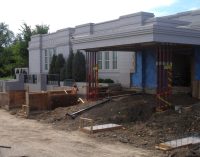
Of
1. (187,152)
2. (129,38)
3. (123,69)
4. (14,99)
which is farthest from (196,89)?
(14,99)

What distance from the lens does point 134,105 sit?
61.3ft

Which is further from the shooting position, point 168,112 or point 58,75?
point 58,75

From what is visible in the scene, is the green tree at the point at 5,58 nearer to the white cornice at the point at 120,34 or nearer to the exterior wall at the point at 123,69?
the exterior wall at the point at 123,69

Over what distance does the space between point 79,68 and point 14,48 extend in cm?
2453

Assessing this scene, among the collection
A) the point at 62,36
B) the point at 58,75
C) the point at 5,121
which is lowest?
the point at 5,121

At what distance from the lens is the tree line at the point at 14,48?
51.8 meters

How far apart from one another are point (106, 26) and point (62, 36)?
6542 millimetres

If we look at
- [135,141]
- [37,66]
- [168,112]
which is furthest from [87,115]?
[37,66]

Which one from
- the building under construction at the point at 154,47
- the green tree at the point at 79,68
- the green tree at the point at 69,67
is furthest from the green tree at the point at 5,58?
the building under construction at the point at 154,47

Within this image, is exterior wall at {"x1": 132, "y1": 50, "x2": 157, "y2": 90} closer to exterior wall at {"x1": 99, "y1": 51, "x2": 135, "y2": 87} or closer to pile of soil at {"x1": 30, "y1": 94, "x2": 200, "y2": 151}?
exterior wall at {"x1": 99, "y1": 51, "x2": 135, "y2": 87}

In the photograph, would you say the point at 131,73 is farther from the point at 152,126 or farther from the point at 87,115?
the point at 152,126

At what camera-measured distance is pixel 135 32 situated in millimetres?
18578

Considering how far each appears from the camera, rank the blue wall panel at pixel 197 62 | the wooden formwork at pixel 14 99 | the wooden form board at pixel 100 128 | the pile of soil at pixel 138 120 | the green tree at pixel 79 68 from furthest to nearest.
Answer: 1. the green tree at pixel 79 68
2. the wooden formwork at pixel 14 99
3. the blue wall panel at pixel 197 62
4. the wooden form board at pixel 100 128
5. the pile of soil at pixel 138 120

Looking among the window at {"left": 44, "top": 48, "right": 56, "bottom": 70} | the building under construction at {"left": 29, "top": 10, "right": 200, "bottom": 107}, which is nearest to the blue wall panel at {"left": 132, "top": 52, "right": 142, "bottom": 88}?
the building under construction at {"left": 29, "top": 10, "right": 200, "bottom": 107}
